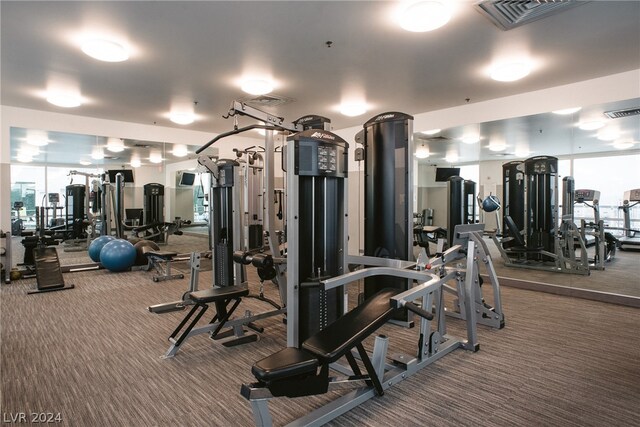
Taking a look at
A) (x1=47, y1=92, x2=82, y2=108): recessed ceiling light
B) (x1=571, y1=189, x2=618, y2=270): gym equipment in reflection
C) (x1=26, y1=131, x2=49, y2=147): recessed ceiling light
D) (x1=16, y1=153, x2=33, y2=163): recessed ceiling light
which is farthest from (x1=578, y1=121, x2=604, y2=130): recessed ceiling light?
(x1=16, y1=153, x2=33, y2=163): recessed ceiling light

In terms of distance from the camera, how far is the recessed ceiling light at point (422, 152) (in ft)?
21.2

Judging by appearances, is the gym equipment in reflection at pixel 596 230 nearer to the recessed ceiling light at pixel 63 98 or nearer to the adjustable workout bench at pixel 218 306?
the adjustable workout bench at pixel 218 306

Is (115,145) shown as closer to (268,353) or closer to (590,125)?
(268,353)

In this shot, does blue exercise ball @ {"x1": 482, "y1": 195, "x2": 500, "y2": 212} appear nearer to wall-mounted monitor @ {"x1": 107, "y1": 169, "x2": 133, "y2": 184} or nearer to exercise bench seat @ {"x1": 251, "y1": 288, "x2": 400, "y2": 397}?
exercise bench seat @ {"x1": 251, "y1": 288, "x2": 400, "y2": 397}

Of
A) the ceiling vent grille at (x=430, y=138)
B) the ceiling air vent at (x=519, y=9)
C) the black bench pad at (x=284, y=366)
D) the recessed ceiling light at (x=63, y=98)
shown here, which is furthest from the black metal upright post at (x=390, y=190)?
the recessed ceiling light at (x=63, y=98)

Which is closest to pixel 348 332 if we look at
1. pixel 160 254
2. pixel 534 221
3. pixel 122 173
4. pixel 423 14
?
pixel 423 14

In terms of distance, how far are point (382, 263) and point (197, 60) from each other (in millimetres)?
2957

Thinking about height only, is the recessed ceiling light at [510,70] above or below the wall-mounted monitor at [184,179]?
above

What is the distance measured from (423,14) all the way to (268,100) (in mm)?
3116

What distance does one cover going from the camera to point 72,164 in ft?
→ 21.7

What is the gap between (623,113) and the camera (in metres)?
4.61

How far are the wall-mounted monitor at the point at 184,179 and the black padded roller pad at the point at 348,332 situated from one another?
21.0 feet

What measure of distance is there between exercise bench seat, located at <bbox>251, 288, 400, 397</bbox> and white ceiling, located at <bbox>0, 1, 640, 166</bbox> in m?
2.31

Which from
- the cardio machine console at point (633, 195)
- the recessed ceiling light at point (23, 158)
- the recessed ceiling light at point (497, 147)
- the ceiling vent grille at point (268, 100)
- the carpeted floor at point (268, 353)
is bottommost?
the carpeted floor at point (268, 353)
